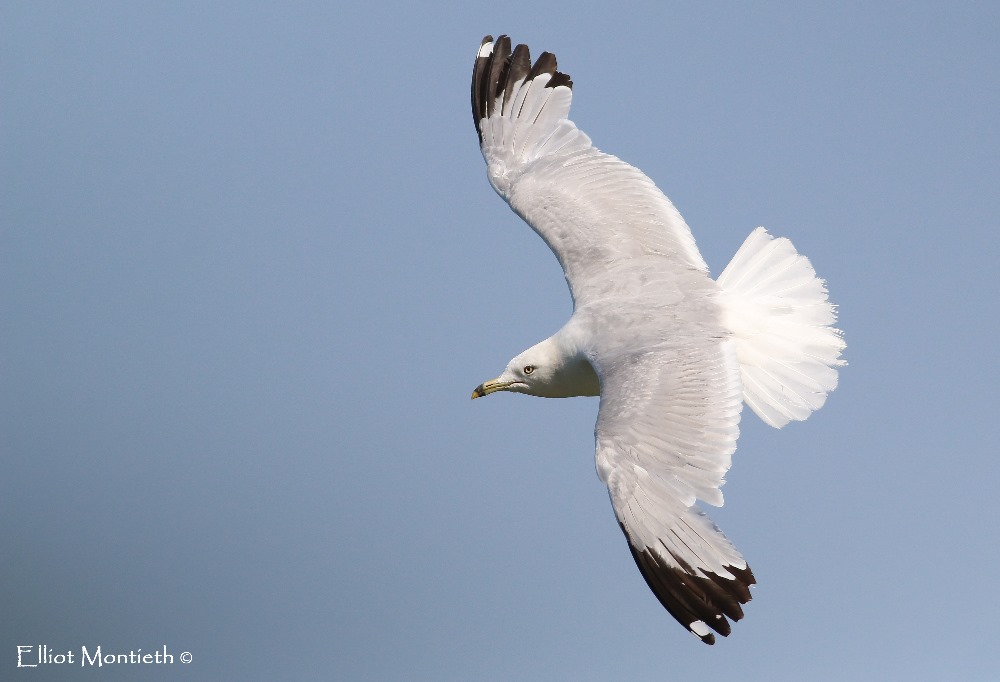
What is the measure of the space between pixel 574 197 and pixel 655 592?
116 inches

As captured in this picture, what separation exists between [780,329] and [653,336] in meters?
Answer: 0.86

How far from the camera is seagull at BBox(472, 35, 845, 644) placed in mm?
5289

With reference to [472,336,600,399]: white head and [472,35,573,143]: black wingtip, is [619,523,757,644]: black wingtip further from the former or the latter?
[472,35,573,143]: black wingtip

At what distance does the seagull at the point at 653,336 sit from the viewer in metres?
5.29

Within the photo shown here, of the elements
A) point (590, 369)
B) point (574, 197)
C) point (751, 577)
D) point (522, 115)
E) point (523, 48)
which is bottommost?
point (751, 577)

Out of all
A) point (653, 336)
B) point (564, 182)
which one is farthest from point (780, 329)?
point (564, 182)

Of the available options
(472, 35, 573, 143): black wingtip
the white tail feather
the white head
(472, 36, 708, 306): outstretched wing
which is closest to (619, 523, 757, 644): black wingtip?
the white tail feather

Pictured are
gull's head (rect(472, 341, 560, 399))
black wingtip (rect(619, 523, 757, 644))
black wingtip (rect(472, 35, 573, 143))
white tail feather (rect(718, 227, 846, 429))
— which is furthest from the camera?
black wingtip (rect(472, 35, 573, 143))

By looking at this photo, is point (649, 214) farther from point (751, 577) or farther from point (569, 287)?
point (751, 577)

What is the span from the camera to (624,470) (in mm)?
5516

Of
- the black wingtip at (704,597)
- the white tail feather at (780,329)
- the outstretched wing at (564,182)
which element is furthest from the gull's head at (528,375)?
the black wingtip at (704,597)

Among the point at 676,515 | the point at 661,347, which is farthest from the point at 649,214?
the point at 676,515

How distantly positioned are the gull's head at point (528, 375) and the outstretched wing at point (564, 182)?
14.9 inches

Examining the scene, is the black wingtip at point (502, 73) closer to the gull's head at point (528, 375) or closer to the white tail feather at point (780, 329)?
the gull's head at point (528, 375)
